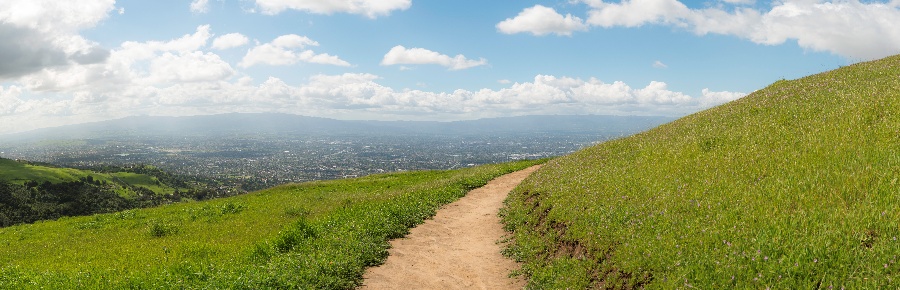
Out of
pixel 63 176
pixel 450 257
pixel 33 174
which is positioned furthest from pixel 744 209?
pixel 33 174

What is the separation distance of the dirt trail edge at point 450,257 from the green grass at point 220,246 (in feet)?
2.05

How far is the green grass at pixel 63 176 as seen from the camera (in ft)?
446

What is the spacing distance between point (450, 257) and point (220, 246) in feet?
31.2

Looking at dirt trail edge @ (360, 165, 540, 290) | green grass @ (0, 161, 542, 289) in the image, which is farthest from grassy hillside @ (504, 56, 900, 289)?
green grass @ (0, 161, 542, 289)

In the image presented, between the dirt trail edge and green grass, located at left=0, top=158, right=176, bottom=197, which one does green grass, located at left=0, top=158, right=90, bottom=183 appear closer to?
green grass, located at left=0, top=158, right=176, bottom=197

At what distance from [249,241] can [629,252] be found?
15.5m

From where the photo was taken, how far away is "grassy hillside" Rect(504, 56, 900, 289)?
28.1ft

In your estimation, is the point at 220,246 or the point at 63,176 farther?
the point at 63,176

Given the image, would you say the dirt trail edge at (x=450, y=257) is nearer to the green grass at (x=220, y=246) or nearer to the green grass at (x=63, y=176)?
the green grass at (x=220, y=246)

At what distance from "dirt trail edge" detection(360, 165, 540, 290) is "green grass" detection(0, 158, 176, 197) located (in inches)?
5577

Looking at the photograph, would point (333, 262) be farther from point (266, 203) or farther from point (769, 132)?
point (266, 203)

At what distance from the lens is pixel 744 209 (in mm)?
10992

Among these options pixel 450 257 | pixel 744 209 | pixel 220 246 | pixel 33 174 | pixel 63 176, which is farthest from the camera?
pixel 33 174

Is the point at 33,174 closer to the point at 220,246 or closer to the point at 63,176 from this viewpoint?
the point at 63,176
